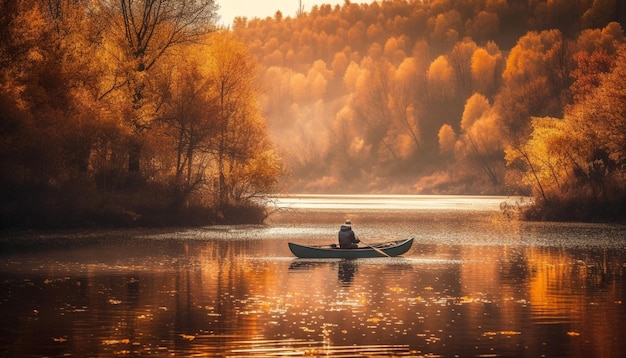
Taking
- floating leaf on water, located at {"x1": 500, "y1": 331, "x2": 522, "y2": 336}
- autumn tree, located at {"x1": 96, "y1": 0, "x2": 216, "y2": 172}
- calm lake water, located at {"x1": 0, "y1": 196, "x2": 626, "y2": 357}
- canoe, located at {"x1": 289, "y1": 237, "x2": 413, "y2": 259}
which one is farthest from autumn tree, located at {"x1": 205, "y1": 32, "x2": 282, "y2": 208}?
floating leaf on water, located at {"x1": 500, "y1": 331, "x2": 522, "y2": 336}

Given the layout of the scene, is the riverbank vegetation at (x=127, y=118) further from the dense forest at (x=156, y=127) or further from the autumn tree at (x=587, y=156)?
the autumn tree at (x=587, y=156)

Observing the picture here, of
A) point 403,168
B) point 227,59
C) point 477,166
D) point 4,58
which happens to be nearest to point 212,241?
point 4,58

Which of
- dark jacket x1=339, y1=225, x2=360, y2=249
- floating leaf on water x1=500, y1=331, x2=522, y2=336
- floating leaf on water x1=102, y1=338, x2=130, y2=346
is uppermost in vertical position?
dark jacket x1=339, y1=225, x2=360, y2=249

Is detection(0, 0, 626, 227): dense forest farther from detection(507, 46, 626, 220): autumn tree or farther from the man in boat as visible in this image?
the man in boat

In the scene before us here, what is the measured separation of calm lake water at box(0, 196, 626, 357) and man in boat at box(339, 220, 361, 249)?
139 centimetres

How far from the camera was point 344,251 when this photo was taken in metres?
49.8

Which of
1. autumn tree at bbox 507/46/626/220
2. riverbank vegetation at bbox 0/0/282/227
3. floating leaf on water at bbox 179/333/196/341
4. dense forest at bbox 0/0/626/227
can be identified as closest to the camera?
floating leaf on water at bbox 179/333/196/341

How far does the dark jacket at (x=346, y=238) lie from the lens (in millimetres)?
49375

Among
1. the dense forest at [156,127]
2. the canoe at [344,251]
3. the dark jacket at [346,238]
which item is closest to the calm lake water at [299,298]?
the canoe at [344,251]

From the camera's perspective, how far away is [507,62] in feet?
525

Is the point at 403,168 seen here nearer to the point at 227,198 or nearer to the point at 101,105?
the point at 227,198

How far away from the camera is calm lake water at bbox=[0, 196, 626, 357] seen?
79.8ft

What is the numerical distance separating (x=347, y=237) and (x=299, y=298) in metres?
16.3

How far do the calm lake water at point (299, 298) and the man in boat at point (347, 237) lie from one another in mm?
1394
